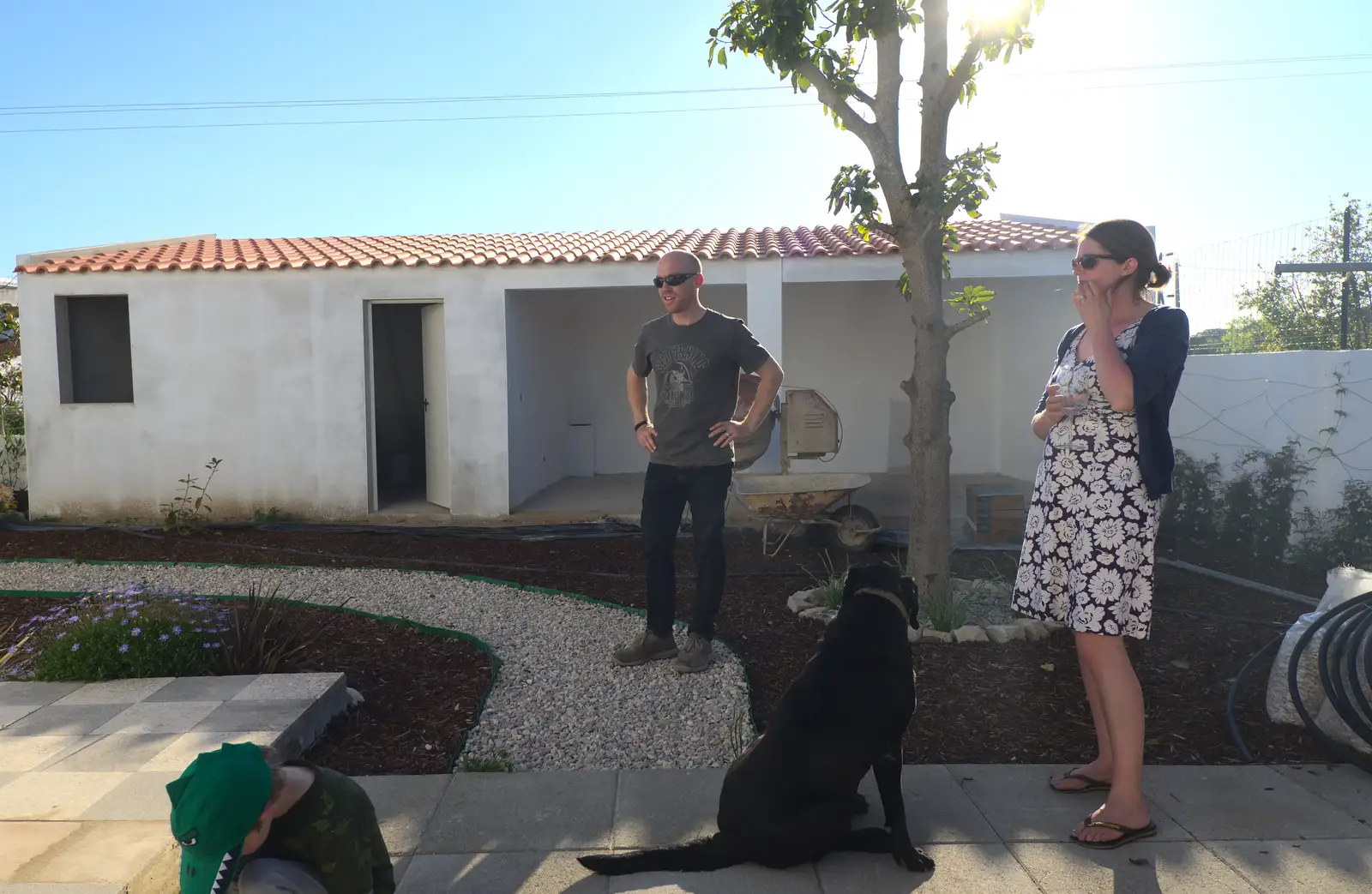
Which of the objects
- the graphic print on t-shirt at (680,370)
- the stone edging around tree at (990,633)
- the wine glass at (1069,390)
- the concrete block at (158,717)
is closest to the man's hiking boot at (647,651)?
the stone edging around tree at (990,633)

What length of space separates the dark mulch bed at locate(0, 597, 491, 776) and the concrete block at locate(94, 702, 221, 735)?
20.3 inches

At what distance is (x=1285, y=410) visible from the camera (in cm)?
742

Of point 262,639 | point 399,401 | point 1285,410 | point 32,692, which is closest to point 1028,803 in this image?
point 262,639

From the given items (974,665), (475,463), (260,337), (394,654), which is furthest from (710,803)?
(260,337)

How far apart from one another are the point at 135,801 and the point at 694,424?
2.56 meters

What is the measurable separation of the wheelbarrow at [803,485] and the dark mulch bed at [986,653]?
31 centimetres

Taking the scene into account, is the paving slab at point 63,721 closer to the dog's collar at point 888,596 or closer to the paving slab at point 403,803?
the paving slab at point 403,803

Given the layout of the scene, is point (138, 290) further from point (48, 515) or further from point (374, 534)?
point (374, 534)

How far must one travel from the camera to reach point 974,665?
4.64 meters

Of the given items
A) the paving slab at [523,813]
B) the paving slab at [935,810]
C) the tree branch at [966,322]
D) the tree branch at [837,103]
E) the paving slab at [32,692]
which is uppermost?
the tree branch at [837,103]

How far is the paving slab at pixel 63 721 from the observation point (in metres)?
3.80

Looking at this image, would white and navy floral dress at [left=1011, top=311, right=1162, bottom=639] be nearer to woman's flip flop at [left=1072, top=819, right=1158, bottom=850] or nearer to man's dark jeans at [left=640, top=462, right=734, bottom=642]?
woman's flip flop at [left=1072, top=819, right=1158, bottom=850]

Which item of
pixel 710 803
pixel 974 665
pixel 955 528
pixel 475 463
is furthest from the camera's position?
pixel 475 463

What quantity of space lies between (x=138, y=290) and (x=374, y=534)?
3.74 meters
